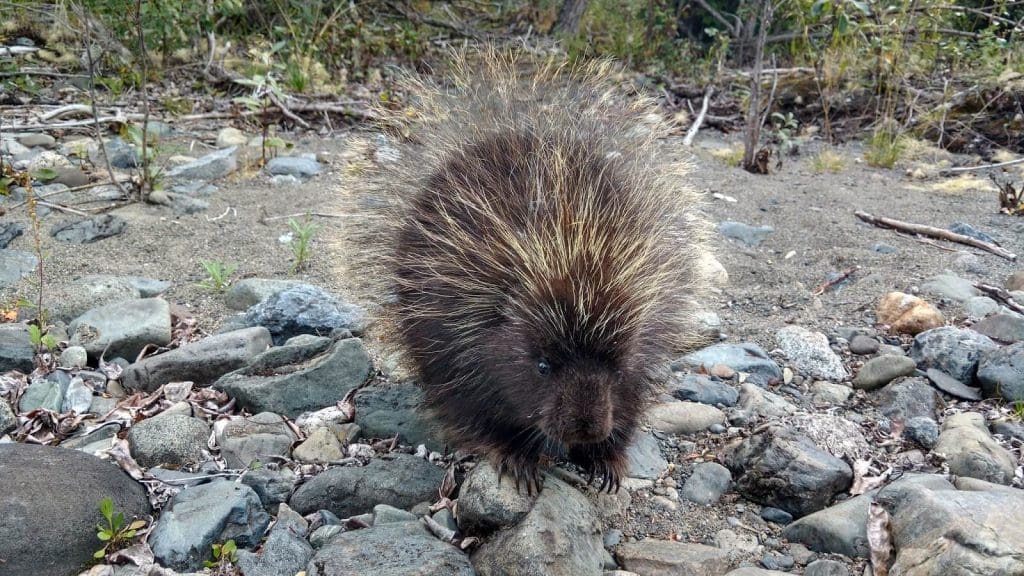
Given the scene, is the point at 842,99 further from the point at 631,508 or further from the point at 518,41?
the point at 631,508

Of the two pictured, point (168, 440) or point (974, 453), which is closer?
point (974, 453)

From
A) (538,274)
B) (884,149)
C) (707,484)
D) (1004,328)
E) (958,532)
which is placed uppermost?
(538,274)

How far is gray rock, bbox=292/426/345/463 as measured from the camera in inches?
147

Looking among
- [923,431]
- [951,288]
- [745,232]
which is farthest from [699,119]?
[923,431]

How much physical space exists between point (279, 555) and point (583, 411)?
1.27 m

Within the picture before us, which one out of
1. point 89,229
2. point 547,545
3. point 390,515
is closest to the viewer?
point 547,545

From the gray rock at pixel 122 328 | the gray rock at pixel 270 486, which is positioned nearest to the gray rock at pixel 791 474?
the gray rock at pixel 270 486

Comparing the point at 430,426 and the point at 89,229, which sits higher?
the point at 430,426

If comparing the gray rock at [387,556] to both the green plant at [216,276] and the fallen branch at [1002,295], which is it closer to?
the green plant at [216,276]

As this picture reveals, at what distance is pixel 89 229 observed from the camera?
A: 20.3ft

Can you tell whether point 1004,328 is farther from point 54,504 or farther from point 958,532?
point 54,504

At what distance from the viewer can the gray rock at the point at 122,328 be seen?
4586mm

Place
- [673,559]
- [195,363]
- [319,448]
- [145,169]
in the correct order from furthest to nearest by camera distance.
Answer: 1. [145,169]
2. [195,363]
3. [319,448]
4. [673,559]

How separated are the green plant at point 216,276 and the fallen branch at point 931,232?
5.28 metres
